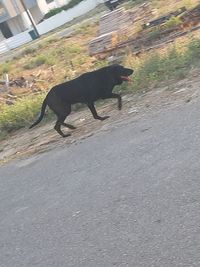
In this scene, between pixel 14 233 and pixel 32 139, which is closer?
pixel 14 233

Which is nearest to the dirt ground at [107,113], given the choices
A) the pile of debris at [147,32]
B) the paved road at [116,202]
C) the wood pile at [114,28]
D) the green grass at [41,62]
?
the paved road at [116,202]

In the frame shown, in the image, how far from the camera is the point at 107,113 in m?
9.93

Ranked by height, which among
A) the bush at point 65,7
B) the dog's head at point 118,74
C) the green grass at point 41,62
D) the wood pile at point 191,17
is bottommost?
the bush at point 65,7

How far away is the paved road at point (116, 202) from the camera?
441 cm

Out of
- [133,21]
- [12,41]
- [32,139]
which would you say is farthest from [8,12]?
[32,139]

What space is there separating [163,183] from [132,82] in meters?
5.56

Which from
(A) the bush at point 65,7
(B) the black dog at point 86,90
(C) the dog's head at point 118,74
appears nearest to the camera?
(B) the black dog at point 86,90

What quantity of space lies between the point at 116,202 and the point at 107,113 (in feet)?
15.1

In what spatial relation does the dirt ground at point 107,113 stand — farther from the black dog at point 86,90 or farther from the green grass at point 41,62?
the green grass at point 41,62

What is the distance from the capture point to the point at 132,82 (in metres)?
10.7

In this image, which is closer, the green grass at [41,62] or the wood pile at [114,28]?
the wood pile at [114,28]

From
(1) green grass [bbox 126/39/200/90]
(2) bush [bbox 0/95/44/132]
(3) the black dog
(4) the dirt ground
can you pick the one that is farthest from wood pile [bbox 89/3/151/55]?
(3) the black dog

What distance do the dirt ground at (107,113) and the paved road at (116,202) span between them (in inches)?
21.3

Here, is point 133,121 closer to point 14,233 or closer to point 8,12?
point 14,233
